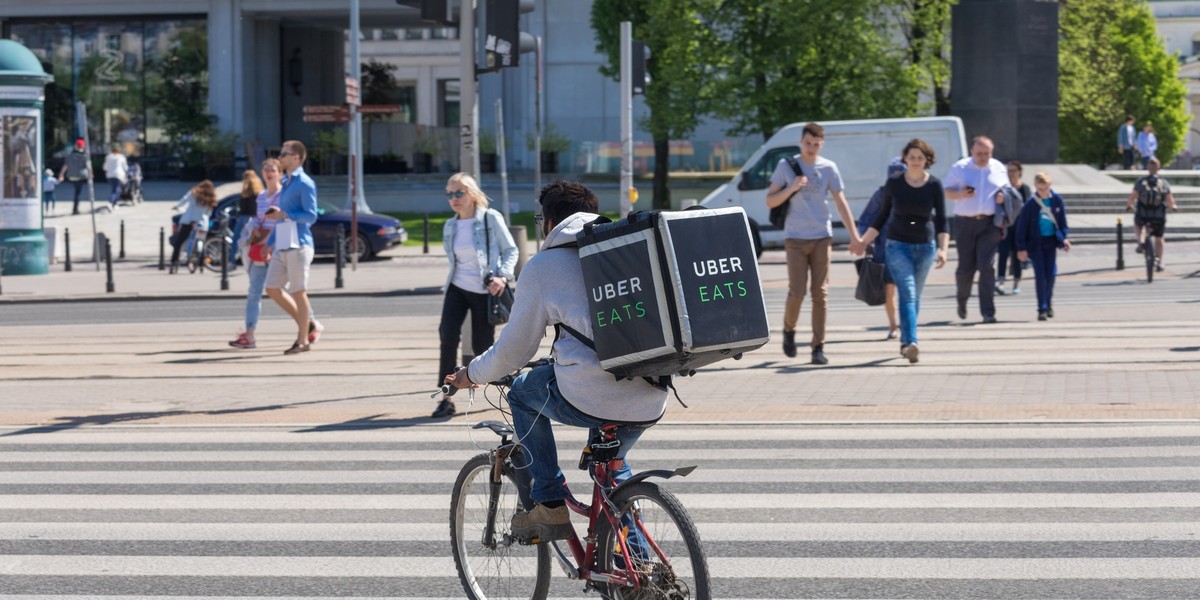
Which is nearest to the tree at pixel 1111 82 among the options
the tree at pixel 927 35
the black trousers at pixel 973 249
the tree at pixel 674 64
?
the tree at pixel 927 35

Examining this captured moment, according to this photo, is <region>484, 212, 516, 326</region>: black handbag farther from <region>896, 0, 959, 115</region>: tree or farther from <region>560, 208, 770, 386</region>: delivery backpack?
<region>896, 0, 959, 115</region>: tree

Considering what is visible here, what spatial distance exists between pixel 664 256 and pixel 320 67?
2218 inches

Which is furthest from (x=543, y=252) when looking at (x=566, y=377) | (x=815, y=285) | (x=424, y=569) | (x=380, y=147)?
(x=380, y=147)

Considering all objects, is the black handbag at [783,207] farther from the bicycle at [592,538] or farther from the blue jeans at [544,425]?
the blue jeans at [544,425]

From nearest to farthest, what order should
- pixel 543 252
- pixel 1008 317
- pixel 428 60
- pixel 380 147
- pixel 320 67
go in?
1. pixel 543 252
2. pixel 1008 317
3. pixel 380 147
4. pixel 320 67
5. pixel 428 60

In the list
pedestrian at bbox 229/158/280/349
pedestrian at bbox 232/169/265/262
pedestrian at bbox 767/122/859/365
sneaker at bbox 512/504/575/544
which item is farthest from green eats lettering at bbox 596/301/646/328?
pedestrian at bbox 232/169/265/262

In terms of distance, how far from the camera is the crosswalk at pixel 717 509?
6141 mm

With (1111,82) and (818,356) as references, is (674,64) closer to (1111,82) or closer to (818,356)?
(1111,82)

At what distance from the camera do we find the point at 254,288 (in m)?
14.7

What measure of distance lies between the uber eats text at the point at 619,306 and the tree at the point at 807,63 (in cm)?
3338

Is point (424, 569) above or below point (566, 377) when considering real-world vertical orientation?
below

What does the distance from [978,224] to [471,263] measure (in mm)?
7381

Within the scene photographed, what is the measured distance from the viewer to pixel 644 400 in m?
5.02

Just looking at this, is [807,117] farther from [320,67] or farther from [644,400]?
[644,400]
